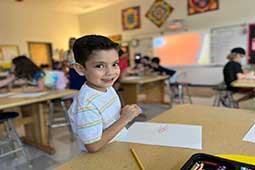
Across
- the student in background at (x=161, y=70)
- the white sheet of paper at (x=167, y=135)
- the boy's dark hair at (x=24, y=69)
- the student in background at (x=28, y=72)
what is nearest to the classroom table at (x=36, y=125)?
the student in background at (x=28, y=72)

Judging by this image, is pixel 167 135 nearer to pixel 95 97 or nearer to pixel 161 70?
pixel 95 97

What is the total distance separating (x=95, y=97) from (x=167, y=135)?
13.6 inches

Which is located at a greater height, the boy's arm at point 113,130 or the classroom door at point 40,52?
the classroom door at point 40,52

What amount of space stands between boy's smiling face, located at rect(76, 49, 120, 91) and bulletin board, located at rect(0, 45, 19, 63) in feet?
23.4

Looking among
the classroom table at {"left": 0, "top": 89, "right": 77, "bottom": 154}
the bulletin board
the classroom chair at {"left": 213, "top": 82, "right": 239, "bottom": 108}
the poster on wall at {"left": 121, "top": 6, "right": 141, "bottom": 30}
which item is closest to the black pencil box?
the classroom table at {"left": 0, "top": 89, "right": 77, "bottom": 154}

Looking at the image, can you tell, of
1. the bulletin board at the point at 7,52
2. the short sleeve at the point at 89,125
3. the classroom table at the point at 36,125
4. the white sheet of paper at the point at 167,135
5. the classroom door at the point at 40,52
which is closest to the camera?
the short sleeve at the point at 89,125

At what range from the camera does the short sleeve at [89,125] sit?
0.65 m

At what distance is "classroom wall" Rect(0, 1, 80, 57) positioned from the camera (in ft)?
21.9

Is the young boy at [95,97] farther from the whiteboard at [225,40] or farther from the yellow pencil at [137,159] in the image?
the whiteboard at [225,40]

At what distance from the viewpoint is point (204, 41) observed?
5809 mm

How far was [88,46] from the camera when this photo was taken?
68 centimetres

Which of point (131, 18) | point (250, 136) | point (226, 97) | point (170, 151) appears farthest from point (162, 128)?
point (131, 18)

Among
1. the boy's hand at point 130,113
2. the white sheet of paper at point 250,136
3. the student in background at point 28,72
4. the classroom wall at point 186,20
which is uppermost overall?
the classroom wall at point 186,20

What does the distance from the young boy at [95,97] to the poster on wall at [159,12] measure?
6221 millimetres
